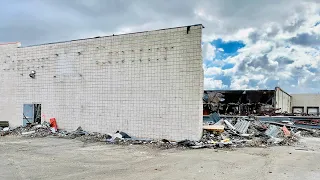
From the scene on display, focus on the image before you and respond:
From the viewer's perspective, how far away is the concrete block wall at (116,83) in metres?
11.4

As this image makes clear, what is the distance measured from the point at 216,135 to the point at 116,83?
16.3 feet

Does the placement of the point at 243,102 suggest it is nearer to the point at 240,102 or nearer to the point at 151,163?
the point at 240,102

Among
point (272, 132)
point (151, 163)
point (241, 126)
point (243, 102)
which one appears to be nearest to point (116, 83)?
point (151, 163)

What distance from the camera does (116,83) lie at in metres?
13.0

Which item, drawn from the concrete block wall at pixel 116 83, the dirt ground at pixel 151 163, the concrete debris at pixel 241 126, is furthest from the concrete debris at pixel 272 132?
the concrete block wall at pixel 116 83

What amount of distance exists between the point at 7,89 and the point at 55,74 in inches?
147

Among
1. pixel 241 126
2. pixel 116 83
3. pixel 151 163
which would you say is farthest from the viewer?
pixel 241 126

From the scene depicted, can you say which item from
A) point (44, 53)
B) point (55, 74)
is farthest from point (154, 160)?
point (44, 53)

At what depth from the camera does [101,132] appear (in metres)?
13.3

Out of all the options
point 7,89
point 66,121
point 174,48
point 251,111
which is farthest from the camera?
point 251,111

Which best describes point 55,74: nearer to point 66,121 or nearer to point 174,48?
point 66,121

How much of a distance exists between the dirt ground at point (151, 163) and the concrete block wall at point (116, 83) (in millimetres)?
1824

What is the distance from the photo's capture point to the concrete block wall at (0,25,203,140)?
1135 centimetres

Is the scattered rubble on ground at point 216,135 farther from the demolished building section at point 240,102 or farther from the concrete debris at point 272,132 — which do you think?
the demolished building section at point 240,102
